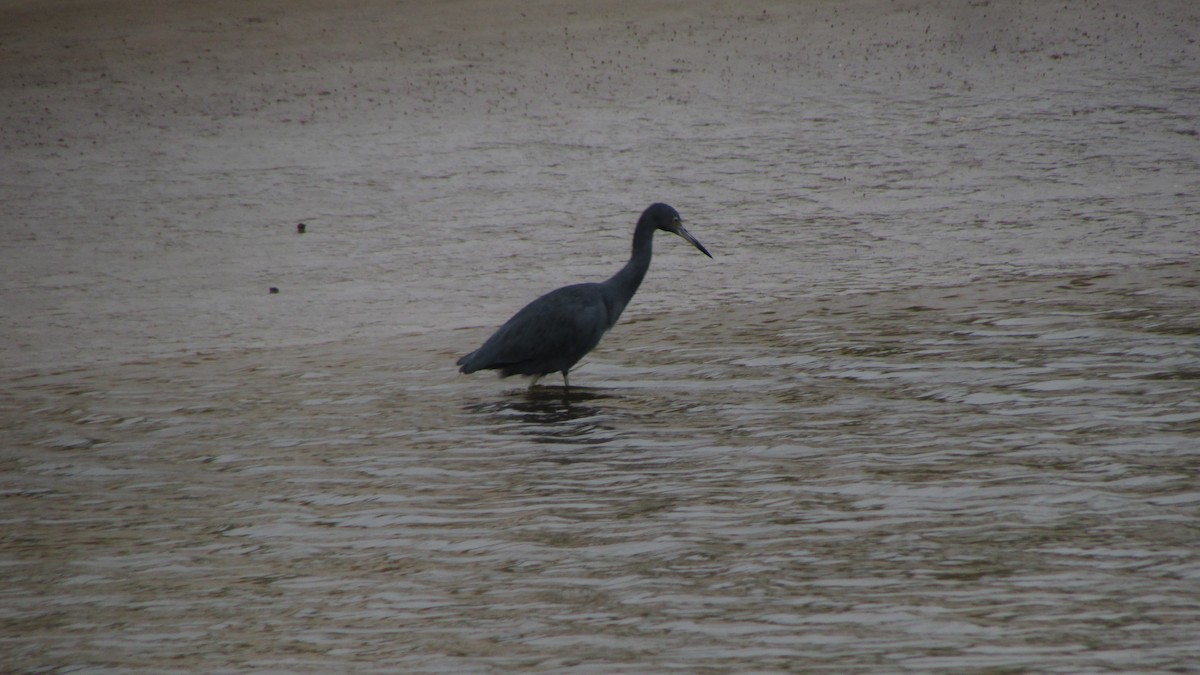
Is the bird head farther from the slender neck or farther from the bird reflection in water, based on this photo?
the bird reflection in water

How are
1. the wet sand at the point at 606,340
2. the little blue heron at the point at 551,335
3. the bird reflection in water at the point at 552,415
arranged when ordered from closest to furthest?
the wet sand at the point at 606,340 → the bird reflection in water at the point at 552,415 → the little blue heron at the point at 551,335

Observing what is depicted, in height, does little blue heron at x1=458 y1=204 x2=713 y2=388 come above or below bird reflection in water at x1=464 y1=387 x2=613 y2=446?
above

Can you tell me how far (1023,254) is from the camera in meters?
10.3

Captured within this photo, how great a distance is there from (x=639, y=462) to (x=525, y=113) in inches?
275

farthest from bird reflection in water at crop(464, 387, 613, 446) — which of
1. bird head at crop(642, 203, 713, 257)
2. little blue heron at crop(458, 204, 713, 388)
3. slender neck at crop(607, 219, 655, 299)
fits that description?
bird head at crop(642, 203, 713, 257)

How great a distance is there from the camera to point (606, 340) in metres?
9.35

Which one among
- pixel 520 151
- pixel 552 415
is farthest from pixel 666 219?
pixel 520 151

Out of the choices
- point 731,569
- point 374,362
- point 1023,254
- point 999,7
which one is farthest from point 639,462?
point 999,7

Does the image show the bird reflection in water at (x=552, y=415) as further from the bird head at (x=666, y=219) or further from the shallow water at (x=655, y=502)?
the bird head at (x=666, y=219)

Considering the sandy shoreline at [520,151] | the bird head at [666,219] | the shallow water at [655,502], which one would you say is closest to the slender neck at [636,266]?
the bird head at [666,219]

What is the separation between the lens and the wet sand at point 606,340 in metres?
4.99

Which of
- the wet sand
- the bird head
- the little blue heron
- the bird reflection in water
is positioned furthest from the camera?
the bird head

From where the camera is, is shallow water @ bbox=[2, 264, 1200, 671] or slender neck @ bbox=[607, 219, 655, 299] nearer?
shallow water @ bbox=[2, 264, 1200, 671]

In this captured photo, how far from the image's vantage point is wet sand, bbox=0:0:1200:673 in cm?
499
